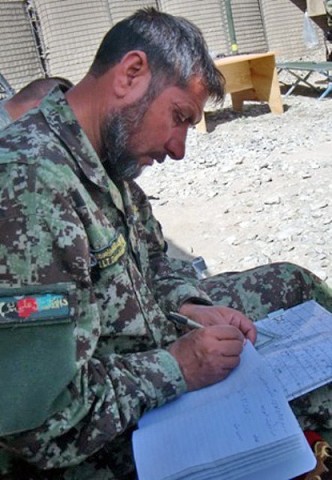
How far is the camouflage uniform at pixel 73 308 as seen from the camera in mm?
1075

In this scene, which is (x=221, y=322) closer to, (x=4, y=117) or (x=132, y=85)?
(x=132, y=85)

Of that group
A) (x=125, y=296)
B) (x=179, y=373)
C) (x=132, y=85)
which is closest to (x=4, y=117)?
(x=132, y=85)

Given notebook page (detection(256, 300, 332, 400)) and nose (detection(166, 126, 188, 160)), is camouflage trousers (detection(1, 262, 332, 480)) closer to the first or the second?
notebook page (detection(256, 300, 332, 400))

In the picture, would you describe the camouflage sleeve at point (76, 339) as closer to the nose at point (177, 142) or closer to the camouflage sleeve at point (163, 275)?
the nose at point (177, 142)

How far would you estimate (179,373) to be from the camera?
1290 mm

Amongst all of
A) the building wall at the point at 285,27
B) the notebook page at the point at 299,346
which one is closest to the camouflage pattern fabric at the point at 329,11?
the building wall at the point at 285,27

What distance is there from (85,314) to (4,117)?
139cm

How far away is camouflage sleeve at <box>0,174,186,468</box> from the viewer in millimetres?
1079

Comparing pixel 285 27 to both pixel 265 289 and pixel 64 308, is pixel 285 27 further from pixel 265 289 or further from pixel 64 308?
pixel 64 308

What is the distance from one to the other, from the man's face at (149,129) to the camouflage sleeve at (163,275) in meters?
0.25

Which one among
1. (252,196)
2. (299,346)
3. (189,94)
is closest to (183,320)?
(299,346)

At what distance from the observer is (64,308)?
3.57 ft

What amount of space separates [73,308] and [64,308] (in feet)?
0.07

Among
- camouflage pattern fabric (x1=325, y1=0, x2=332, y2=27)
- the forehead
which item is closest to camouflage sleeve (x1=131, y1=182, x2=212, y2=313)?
the forehead
